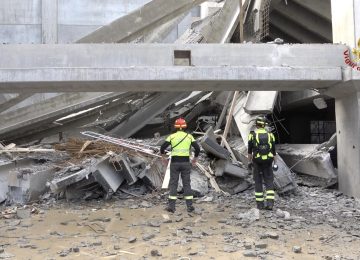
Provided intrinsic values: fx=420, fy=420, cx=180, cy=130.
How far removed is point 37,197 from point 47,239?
2932 mm

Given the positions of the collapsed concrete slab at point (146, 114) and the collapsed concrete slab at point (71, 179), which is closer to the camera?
the collapsed concrete slab at point (71, 179)

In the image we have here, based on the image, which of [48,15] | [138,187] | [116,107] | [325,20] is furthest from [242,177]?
[48,15]

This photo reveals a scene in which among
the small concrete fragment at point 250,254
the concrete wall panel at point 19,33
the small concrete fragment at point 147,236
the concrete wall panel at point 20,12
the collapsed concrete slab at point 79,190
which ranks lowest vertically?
the small concrete fragment at point 250,254

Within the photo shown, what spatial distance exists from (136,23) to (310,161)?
4.91 metres

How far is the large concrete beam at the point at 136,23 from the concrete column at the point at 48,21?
8116mm

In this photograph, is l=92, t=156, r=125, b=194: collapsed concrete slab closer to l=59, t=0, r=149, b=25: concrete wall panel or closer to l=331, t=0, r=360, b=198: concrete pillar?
l=331, t=0, r=360, b=198: concrete pillar

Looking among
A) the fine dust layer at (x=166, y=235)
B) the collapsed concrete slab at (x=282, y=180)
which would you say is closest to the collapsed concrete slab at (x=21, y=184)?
the fine dust layer at (x=166, y=235)

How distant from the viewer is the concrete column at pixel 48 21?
1608 cm

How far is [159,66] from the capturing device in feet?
23.7

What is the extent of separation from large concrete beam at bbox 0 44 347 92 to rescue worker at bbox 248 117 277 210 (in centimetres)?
100

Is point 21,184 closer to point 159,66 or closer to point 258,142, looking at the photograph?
point 159,66

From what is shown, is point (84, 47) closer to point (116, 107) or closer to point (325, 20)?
point (116, 107)

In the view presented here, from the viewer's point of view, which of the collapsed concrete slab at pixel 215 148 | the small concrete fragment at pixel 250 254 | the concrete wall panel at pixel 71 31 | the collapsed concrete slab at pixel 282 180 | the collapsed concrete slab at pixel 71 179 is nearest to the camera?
the small concrete fragment at pixel 250 254

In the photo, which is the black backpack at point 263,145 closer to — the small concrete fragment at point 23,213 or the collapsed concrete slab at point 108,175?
the collapsed concrete slab at point 108,175
